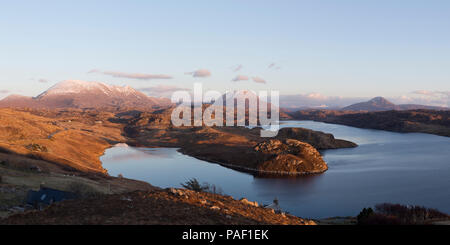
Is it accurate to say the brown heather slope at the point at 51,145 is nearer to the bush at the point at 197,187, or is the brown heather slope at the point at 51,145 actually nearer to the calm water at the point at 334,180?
the calm water at the point at 334,180

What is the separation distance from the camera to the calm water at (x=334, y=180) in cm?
5619

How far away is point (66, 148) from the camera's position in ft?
293

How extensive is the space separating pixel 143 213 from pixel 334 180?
225 feet

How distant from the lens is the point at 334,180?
7588cm

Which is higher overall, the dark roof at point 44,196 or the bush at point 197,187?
the dark roof at point 44,196

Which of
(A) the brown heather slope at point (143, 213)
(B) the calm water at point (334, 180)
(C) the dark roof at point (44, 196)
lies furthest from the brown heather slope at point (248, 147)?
(A) the brown heather slope at point (143, 213)

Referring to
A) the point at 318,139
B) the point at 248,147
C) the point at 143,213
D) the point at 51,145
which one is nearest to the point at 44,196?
the point at 143,213

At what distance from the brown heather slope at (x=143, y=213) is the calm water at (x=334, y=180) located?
1365 inches

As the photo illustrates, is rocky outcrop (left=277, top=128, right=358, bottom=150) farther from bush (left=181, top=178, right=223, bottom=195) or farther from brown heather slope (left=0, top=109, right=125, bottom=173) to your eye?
brown heather slope (left=0, top=109, right=125, bottom=173)

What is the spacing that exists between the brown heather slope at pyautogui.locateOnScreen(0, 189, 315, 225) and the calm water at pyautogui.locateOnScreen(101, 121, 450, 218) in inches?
1365

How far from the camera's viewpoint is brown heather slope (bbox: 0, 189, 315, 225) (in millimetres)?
14728

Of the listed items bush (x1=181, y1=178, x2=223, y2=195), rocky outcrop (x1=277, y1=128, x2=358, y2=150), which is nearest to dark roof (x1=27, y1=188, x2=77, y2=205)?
bush (x1=181, y1=178, x2=223, y2=195)
